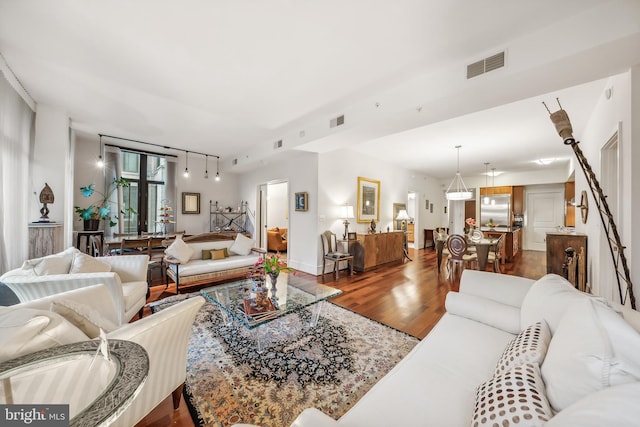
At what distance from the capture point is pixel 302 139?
399 cm

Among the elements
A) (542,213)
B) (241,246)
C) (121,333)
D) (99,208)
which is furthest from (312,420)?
(542,213)

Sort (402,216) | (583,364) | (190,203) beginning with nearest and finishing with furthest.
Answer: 1. (583,364)
2. (190,203)
3. (402,216)

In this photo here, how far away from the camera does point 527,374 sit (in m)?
0.92

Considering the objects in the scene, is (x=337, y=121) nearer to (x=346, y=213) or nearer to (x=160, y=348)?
(x=346, y=213)

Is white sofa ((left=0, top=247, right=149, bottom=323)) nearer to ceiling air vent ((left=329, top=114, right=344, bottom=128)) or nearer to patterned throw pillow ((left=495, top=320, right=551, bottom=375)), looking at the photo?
patterned throw pillow ((left=495, top=320, right=551, bottom=375))

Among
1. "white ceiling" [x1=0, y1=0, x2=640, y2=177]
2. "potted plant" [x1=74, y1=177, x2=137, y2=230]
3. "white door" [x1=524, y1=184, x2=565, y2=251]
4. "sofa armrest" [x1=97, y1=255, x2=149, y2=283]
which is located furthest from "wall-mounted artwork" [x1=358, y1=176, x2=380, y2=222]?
"white door" [x1=524, y1=184, x2=565, y2=251]

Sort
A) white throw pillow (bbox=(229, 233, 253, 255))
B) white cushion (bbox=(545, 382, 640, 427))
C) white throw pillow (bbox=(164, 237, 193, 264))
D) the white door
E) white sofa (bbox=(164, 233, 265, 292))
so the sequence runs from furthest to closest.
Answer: the white door → white throw pillow (bbox=(229, 233, 253, 255)) → white throw pillow (bbox=(164, 237, 193, 264)) → white sofa (bbox=(164, 233, 265, 292)) → white cushion (bbox=(545, 382, 640, 427))

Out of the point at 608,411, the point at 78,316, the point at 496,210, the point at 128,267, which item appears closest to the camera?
the point at 608,411

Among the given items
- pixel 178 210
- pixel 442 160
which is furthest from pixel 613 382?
pixel 178 210

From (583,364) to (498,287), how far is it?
1.35 meters

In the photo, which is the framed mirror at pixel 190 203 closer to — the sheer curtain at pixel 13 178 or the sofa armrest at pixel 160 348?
the sheer curtain at pixel 13 178

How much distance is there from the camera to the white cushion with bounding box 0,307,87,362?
32.4 inches

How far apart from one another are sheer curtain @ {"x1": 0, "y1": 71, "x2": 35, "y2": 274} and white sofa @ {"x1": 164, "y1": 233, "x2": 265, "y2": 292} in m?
1.46

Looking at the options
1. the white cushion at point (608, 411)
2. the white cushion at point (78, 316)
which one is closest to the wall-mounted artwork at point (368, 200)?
the white cushion at point (78, 316)
